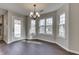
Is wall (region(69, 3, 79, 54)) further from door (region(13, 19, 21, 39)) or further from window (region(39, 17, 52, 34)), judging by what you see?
door (region(13, 19, 21, 39))

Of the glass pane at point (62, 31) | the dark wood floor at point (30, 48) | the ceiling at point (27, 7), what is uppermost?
the ceiling at point (27, 7)

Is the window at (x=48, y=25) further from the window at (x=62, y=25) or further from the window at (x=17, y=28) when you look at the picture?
the window at (x=17, y=28)

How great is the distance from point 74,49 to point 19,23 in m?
1.14

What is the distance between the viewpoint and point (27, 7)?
1.52 meters

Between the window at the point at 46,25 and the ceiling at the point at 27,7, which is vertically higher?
the ceiling at the point at 27,7

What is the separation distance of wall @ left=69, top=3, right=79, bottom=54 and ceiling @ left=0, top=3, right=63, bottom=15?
0.83 feet

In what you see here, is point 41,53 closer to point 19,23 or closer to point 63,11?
point 19,23

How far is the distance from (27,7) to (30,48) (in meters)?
0.77

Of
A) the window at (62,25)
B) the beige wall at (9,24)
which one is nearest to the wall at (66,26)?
the window at (62,25)

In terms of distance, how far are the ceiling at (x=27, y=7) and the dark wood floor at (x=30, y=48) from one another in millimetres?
587

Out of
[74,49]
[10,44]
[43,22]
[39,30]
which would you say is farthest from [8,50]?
[74,49]

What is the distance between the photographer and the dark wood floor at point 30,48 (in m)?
1.51

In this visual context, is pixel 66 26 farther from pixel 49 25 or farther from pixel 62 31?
pixel 49 25

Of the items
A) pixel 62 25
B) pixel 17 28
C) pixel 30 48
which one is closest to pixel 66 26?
pixel 62 25
